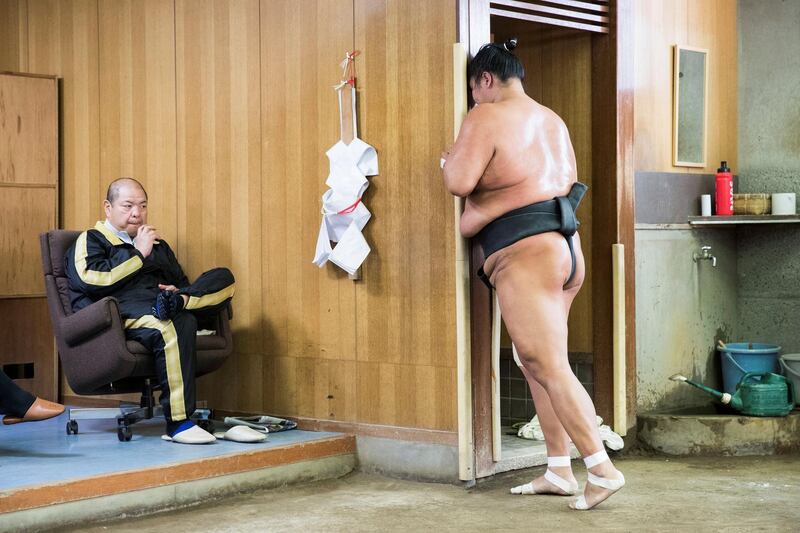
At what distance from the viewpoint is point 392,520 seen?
161 inches

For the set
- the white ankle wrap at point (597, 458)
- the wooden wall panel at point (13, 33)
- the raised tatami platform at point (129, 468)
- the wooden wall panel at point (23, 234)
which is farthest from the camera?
the wooden wall panel at point (13, 33)

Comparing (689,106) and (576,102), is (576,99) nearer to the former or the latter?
(576,102)

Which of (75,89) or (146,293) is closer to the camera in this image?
(146,293)

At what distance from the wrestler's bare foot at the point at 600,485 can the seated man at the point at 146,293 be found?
167cm

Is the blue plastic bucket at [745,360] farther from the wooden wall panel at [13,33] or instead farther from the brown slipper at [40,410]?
the wooden wall panel at [13,33]

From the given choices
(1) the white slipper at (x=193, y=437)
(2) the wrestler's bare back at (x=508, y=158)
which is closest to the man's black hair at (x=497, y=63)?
(2) the wrestler's bare back at (x=508, y=158)

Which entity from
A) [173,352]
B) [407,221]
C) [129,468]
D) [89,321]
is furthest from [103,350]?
[407,221]

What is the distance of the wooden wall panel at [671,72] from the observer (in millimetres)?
5727

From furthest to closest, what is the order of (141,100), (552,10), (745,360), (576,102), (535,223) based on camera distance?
(745,360) → (141,100) → (576,102) → (552,10) → (535,223)

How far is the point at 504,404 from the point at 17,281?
2803 millimetres

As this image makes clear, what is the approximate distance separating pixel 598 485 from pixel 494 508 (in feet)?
1.41

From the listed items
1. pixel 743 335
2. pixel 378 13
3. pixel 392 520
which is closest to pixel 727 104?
pixel 743 335

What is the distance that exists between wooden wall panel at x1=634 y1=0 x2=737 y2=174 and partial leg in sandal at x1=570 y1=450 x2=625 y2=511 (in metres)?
2.10

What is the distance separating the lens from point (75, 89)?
6.13 metres
